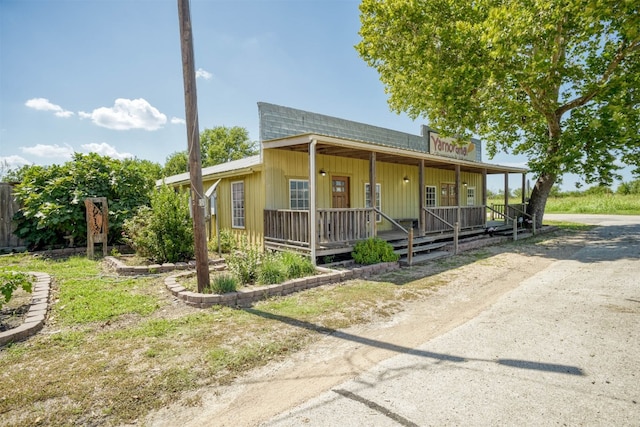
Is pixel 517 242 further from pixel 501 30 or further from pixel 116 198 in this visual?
pixel 116 198

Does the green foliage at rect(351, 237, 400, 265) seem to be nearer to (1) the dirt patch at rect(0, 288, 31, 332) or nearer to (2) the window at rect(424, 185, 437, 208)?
(1) the dirt patch at rect(0, 288, 31, 332)

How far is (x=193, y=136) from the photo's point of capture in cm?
522

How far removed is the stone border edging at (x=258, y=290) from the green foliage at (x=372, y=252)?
1.34 ft

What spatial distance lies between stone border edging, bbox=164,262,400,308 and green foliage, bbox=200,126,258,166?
38692 millimetres

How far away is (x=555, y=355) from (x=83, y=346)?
17.3 feet

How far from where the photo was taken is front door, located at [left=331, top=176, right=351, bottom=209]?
1066 centimetres

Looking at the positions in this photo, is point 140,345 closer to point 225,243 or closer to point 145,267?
point 145,267

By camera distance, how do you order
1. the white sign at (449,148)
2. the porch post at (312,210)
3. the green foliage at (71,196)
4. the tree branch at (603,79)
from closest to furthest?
the porch post at (312,210) < the green foliage at (71,196) < the tree branch at (603,79) < the white sign at (449,148)

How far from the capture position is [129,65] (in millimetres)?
8484

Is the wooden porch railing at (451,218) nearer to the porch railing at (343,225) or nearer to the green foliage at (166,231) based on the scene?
the porch railing at (343,225)

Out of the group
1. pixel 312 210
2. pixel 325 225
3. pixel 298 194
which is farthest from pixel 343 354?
pixel 298 194

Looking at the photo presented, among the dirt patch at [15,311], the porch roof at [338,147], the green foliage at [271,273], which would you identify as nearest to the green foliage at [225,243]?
the porch roof at [338,147]

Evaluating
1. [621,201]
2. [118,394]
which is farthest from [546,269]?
[621,201]

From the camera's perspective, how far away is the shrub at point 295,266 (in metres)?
6.48
